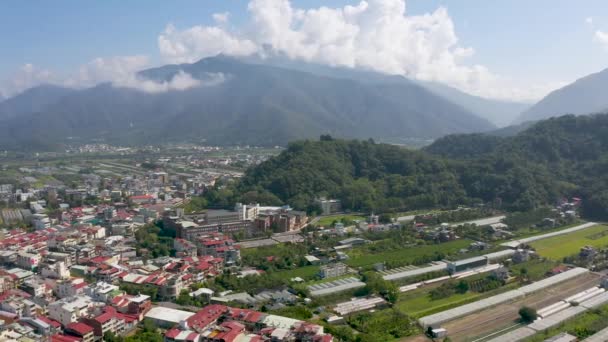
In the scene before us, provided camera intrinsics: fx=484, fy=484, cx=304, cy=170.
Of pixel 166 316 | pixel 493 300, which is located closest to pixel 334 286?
pixel 493 300

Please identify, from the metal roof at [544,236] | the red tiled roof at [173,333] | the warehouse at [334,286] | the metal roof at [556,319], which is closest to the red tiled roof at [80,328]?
the red tiled roof at [173,333]

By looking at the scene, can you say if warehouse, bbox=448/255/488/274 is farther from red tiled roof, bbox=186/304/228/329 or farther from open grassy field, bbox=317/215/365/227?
red tiled roof, bbox=186/304/228/329

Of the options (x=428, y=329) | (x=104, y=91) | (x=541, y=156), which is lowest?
(x=428, y=329)

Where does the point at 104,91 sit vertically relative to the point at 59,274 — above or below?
above

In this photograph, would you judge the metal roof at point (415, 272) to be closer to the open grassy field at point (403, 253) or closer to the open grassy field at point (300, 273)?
the open grassy field at point (403, 253)

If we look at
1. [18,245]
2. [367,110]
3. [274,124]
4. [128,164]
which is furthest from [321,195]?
[367,110]

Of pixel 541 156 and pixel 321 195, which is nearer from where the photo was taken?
pixel 321 195

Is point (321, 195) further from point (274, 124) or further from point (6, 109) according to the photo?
point (6, 109)
